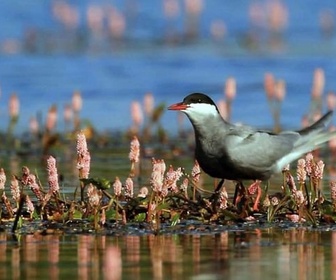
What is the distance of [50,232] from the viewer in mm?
9148

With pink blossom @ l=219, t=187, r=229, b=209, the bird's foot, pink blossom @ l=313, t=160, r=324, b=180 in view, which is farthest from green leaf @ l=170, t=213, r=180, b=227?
pink blossom @ l=313, t=160, r=324, b=180

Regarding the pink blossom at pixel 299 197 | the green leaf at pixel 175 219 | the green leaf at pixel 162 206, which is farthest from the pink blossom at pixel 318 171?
the green leaf at pixel 162 206

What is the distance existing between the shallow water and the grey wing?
0.71 m

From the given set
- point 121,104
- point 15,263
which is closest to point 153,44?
point 121,104

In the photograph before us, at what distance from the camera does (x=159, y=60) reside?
1020 inches

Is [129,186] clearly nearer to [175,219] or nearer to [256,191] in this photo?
[175,219]

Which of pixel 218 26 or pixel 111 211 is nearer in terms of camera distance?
pixel 111 211

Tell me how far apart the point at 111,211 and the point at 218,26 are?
2090 cm

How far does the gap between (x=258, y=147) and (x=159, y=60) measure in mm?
16180

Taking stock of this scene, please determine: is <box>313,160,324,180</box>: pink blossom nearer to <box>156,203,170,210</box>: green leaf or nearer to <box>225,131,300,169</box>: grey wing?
<box>225,131,300,169</box>: grey wing

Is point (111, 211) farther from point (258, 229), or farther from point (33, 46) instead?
point (33, 46)

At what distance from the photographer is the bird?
31.9 ft

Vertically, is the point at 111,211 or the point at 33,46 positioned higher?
the point at 33,46

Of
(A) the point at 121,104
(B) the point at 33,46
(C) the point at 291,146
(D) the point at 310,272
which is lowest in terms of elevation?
(D) the point at 310,272
